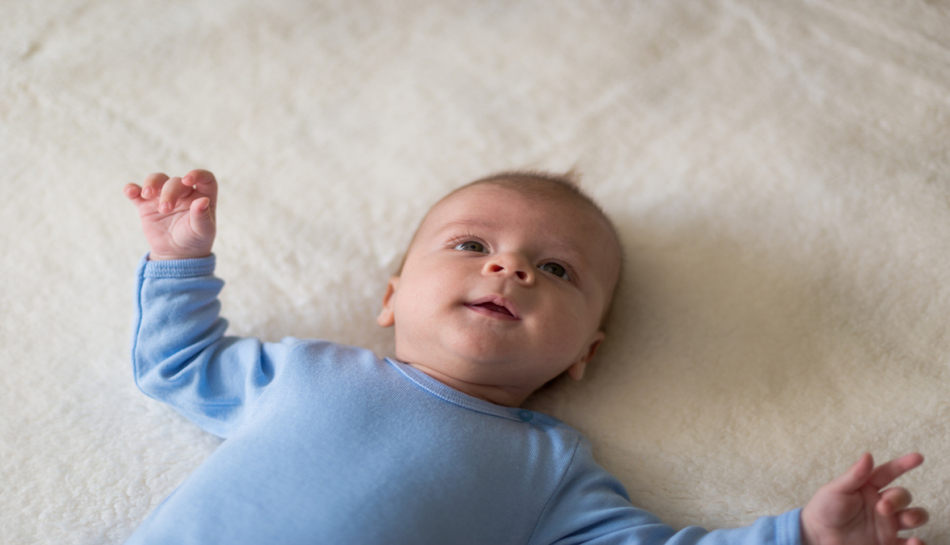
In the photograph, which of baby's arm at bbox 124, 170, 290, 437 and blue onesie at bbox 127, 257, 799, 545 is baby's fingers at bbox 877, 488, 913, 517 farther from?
baby's arm at bbox 124, 170, 290, 437

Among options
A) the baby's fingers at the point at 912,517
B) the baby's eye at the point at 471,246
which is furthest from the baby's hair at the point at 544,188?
the baby's fingers at the point at 912,517

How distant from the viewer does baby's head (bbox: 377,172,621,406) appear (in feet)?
3.43

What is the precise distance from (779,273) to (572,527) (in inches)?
24.8

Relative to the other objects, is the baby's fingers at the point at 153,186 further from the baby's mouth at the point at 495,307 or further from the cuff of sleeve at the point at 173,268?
the baby's mouth at the point at 495,307

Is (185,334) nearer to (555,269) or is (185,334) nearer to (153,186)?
(153,186)

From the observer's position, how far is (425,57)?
162 cm

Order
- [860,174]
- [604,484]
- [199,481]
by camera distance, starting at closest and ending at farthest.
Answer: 1. [199,481]
2. [604,484]
3. [860,174]

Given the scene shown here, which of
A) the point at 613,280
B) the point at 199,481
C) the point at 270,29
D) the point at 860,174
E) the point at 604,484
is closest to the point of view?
the point at 199,481

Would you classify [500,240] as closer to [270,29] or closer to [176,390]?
[176,390]

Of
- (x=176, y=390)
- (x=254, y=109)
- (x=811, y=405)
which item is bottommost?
(x=176, y=390)

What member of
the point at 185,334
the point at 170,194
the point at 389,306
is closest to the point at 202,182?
the point at 170,194

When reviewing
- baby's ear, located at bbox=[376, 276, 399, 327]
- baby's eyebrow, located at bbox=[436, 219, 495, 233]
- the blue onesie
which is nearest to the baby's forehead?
baby's eyebrow, located at bbox=[436, 219, 495, 233]

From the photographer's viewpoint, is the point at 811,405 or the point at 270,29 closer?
the point at 811,405

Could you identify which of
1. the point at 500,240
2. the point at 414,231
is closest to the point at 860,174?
the point at 500,240
